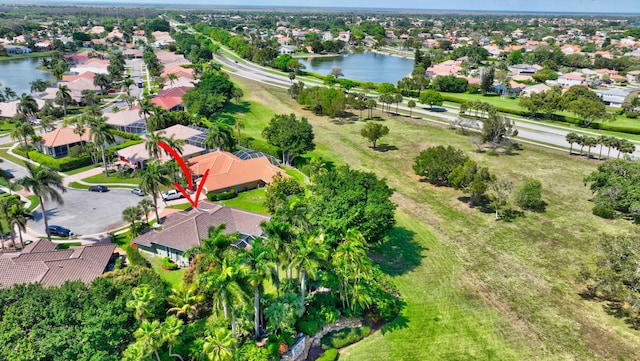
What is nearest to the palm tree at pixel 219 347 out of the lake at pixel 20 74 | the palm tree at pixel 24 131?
the palm tree at pixel 24 131

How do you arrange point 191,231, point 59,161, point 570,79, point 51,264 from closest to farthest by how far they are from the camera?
point 51,264 < point 191,231 < point 59,161 < point 570,79

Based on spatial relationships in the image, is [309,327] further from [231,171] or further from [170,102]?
[170,102]

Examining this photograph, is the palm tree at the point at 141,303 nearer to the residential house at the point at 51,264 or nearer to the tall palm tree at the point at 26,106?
the residential house at the point at 51,264

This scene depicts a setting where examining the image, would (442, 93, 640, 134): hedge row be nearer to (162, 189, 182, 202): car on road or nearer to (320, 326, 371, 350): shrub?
(162, 189, 182, 202): car on road

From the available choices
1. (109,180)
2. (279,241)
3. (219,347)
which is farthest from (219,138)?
(219,347)

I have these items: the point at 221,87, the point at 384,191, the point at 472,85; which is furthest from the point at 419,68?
the point at 384,191

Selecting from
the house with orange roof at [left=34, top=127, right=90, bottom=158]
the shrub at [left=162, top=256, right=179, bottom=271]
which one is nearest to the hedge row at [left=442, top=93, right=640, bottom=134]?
the house with orange roof at [left=34, top=127, right=90, bottom=158]

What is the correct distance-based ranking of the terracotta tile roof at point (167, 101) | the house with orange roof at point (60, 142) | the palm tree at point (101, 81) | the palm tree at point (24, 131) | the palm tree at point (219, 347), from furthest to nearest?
the palm tree at point (101, 81) → the terracotta tile roof at point (167, 101) → the house with orange roof at point (60, 142) → the palm tree at point (24, 131) → the palm tree at point (219, 347)

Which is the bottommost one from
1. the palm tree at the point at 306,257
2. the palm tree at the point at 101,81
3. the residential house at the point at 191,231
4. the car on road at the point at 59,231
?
the car on road at the point at 59,231
